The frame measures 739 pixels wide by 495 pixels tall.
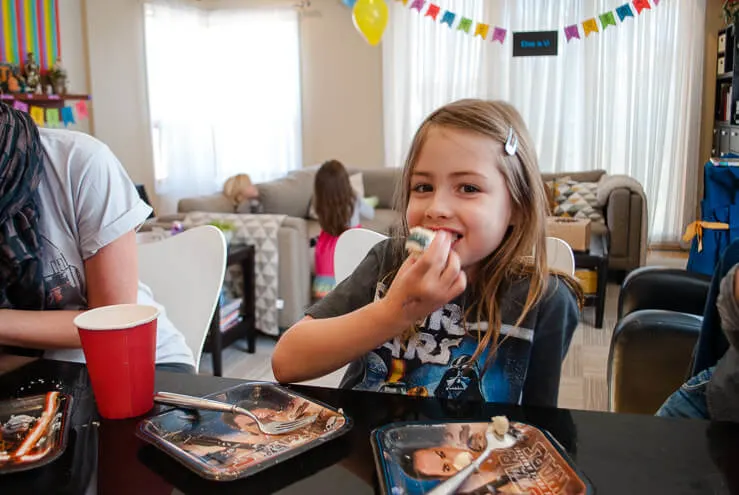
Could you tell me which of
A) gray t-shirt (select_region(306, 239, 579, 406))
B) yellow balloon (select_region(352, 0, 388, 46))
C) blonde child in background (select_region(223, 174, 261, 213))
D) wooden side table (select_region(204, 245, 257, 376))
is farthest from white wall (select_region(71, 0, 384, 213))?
gray t-shirt (select_region(306, 239, 579, 406))

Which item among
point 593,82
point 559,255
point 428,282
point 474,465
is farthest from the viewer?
point 593,82

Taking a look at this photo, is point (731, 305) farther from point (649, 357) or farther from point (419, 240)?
point (649, 357)

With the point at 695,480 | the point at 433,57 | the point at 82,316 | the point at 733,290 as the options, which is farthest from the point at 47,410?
the point at 433,57

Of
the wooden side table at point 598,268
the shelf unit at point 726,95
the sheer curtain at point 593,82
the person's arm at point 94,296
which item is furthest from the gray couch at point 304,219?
the person's arm at point 94,296

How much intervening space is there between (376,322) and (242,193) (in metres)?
3.62

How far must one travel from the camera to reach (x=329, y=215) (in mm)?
3621

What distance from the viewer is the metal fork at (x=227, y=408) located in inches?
28.7

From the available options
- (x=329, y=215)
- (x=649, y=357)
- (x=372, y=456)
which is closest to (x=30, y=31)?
(x=329, y=215)

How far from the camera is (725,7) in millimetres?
5328

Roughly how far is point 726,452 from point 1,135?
1169 mm

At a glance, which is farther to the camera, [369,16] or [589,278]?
[369,16]

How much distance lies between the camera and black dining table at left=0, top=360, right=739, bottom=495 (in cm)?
62

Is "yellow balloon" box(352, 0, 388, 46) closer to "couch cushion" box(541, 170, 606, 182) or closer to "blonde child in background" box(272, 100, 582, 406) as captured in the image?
"couch cushion" box(541, 170, 606, 182)

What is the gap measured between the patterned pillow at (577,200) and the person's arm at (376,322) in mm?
4124
